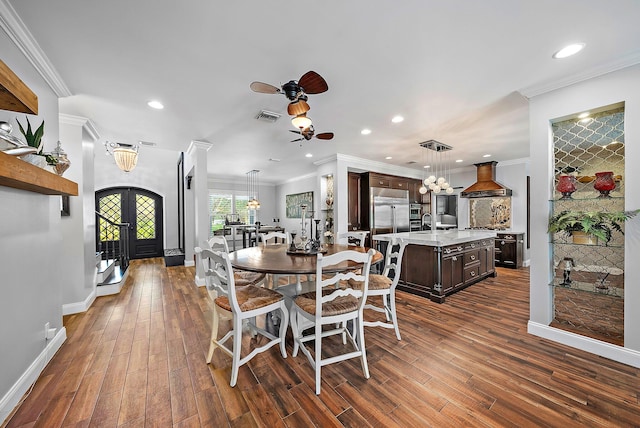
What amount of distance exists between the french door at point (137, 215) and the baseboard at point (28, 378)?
527cm

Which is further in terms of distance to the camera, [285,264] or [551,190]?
[551,190]

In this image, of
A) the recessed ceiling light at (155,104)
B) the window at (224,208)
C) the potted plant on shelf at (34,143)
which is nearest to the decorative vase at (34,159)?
the potted plant on shelf at (34,143)

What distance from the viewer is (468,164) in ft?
21.2

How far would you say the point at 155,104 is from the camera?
115 inches

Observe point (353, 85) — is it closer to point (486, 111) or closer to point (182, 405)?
point (486, 111)

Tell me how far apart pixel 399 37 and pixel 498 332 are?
9.80ft

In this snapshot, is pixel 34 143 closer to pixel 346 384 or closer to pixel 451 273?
pixel 346 384

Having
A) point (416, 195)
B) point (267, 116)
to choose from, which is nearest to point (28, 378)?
point (267, 116)

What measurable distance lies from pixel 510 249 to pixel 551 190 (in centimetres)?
381

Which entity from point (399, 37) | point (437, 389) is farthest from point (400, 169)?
point (437, 389)

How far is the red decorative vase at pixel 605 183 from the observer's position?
2.21m

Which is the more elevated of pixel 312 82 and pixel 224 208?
pixel 312 82

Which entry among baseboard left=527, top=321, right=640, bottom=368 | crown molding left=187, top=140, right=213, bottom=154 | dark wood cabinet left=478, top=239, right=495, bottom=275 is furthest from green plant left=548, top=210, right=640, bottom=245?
crown molding left=187, top=140, right=213, bottom=154

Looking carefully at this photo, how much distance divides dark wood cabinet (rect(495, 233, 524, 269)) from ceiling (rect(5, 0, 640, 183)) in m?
3.13
